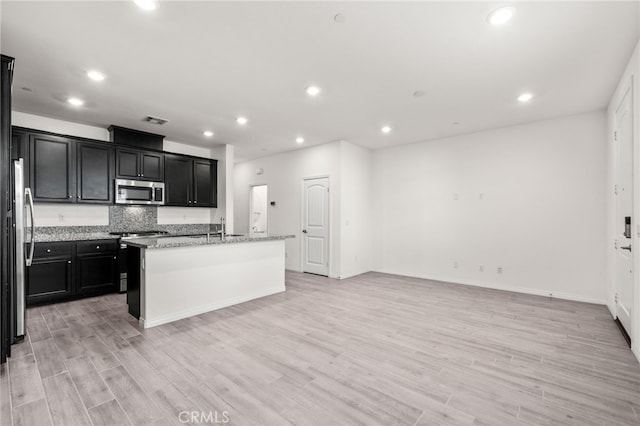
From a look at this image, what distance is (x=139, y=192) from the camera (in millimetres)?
5281

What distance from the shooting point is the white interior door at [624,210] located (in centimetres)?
295

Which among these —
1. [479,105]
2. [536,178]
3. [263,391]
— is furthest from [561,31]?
[263,391]

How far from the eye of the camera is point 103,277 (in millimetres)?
4617

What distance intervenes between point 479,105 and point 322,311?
360cm

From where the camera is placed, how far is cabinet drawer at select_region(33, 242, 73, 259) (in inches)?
159

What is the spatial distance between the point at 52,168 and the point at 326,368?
4966 mm

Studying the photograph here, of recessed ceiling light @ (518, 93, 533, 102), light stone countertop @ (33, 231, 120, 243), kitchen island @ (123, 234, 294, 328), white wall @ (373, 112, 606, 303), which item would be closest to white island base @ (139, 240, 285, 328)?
kitchen island @ (123, 234, 294, 328)

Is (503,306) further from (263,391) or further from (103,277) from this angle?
(103,277)

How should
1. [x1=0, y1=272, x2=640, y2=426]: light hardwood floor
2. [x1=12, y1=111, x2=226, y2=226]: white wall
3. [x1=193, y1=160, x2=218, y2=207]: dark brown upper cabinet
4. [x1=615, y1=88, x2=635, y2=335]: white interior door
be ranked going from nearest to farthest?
[x1=0, y1=272, x2=640, y2=426]: light hardwood floor < [x1=615, y1=88, x2=635, y2=335]: white interior door < [x1=12, y1=111, x2=226, y2=226]: white wall < [x1=193, y1=160, x2=218, y2=207]: dark brown upper cabinet

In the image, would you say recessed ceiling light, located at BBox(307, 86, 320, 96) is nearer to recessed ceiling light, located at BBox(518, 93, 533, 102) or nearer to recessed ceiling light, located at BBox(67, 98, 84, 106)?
recessed ceiling light, located at BBox(518, 93, 533, 102)

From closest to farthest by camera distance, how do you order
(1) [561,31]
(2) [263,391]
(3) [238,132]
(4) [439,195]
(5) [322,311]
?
(2) [263,391], (1) [561,31], (5) [322,311], (3) [238,132], (4) [439,195]

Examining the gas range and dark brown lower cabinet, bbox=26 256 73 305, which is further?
the gas range

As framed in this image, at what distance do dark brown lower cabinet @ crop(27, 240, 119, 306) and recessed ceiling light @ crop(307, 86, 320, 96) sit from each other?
3.94 meters

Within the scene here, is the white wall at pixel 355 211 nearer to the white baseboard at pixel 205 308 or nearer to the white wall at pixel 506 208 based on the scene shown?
the white wall at pixel 506 208
